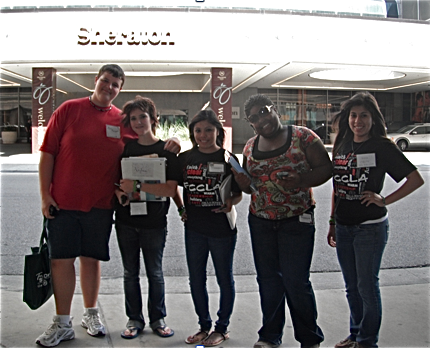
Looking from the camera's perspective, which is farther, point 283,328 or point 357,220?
point 283,328

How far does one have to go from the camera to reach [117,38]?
19703 mm

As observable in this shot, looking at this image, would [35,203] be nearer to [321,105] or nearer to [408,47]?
[408,47]

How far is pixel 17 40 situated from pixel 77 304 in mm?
18615

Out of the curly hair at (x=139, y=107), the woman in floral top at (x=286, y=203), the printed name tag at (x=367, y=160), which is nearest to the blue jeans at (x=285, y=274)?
the woman in floral top at (x=286, y=203)

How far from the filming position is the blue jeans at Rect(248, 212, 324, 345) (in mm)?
3141

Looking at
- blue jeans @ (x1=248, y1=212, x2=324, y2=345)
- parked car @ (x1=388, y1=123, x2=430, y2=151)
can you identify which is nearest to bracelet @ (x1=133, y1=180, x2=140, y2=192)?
blue jeans @ (x1=248, y1=212, x2=324, y2=345)

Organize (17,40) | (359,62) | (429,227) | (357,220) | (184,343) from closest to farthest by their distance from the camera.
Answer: (357,220) → (184,343) → (429,227) → (17,40) → (359,62)

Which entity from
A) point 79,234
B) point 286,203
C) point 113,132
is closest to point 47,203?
point 79,234

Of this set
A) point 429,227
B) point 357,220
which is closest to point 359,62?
point 429,227

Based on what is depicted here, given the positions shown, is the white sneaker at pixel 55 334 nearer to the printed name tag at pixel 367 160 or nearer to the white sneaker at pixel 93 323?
the white sneaker at pixel 93 323

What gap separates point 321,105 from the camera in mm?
31953

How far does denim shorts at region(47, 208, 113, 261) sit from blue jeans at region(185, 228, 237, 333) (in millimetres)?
700

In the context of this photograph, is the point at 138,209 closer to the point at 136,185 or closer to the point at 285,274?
the point at 136,185

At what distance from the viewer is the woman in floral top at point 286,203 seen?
3.14 m
